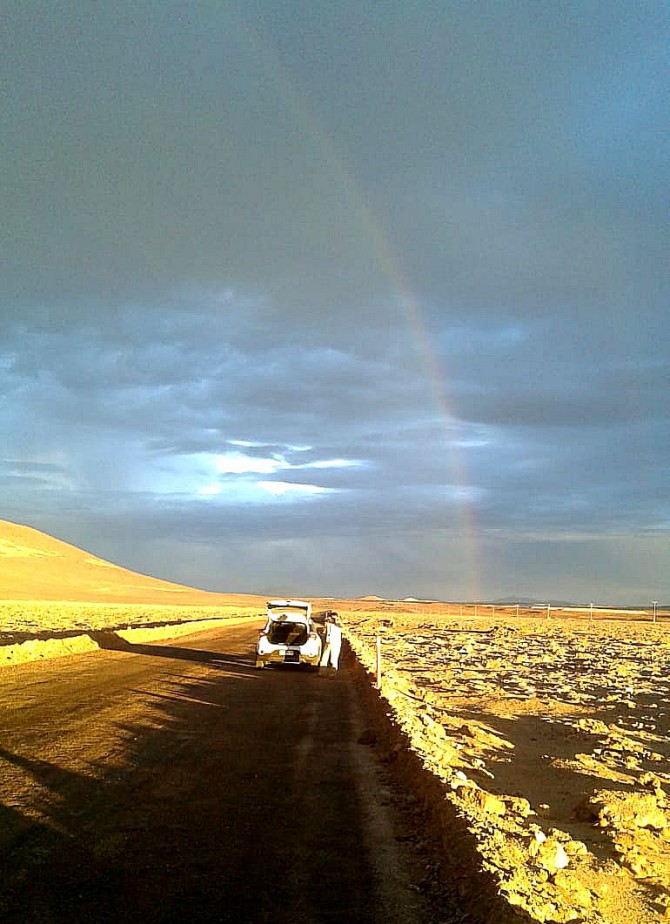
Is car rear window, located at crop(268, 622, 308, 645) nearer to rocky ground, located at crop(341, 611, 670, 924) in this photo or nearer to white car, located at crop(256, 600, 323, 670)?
white car, located at crop(256, 600, 323, 670)

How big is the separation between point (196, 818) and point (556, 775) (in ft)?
24.9

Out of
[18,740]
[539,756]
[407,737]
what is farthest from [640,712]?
[18,740]

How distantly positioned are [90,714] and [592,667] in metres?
26.8

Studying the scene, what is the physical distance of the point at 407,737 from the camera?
43.9 ft

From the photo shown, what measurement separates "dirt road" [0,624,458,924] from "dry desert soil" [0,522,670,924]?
3 cm

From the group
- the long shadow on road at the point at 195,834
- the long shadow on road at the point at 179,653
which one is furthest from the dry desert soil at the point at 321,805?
the long shadow on road at the point at 179,653

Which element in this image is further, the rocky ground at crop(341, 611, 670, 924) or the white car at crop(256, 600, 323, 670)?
the white car at crop(256, 600, 323, 670)

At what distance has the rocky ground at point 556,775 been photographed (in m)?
7.29

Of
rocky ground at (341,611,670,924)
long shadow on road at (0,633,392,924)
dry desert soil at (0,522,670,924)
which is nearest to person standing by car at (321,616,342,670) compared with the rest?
rocky ground at (341,611,670,924)

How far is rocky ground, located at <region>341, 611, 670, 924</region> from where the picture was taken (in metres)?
7.29

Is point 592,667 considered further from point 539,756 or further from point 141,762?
point 141,762

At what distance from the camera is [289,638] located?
29172mm

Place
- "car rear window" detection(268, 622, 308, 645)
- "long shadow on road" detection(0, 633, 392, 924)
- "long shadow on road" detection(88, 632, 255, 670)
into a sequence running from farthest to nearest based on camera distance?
"long shadow on road" detection(88, 632, 255, 670)
"car rear window" detection(268, 622, 308, 645)
"long shadow on road" detection(0, 633, 392, 924)

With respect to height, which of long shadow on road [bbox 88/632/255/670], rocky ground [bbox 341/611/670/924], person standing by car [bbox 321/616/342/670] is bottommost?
rocky ground [bbox 341/611/670/924]
